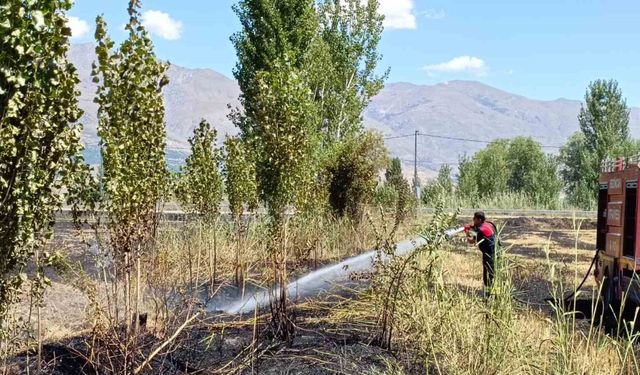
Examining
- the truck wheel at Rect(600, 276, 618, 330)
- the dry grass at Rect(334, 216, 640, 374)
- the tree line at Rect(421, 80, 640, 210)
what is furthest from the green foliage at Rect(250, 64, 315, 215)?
the tree line at Rect(421, 80, 640, 210)

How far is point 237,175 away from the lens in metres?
12.5

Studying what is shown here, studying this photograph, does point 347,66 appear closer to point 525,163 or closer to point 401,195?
point 401,195

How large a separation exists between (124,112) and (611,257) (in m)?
7.78

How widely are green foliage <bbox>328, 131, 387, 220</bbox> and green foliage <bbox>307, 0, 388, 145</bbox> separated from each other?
552 centimetres

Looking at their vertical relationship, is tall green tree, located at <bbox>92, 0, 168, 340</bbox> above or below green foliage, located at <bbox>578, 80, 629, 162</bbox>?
below

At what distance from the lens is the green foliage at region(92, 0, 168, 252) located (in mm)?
6020

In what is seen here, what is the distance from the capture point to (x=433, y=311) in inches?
281

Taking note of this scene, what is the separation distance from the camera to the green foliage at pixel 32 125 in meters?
3.61

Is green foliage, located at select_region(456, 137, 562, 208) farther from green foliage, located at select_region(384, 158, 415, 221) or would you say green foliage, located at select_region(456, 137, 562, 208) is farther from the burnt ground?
the burnt ground

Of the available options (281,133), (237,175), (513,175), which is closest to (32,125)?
(281,133)

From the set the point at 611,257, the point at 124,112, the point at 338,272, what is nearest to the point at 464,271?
the point at 338,272

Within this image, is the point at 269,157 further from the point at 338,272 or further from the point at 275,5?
the point at 275,5

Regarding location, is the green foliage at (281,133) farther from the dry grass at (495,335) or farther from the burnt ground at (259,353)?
the dry grass at (495,335)

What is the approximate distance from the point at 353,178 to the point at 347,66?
931cm
